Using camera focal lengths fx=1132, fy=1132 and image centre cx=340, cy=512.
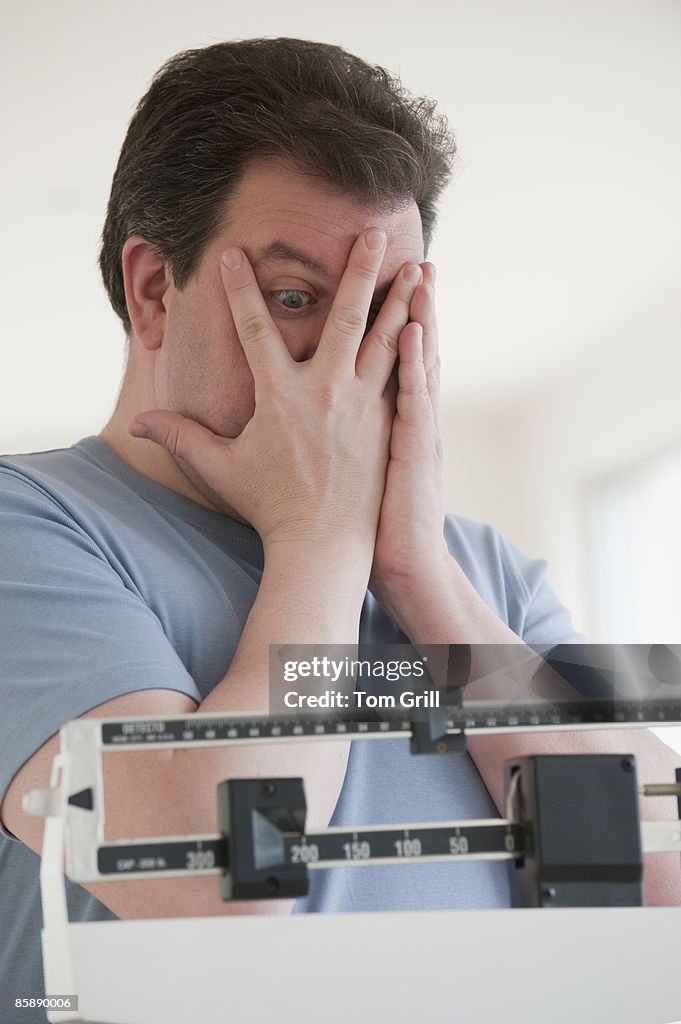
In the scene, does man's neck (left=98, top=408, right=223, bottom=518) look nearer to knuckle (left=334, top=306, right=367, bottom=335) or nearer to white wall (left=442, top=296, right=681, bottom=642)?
knuckle (left=334, top=306, right=367, bottom=335)

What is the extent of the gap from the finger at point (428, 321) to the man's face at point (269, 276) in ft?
0.10

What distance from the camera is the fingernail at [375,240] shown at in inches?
37.4

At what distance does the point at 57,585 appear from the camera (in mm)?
757

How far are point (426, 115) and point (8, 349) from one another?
10.6 ft

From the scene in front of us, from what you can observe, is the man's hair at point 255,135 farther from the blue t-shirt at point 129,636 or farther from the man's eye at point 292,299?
the blue t-shirt at point 129,636

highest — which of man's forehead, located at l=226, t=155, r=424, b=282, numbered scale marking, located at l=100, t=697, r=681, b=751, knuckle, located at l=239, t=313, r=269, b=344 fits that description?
man's forehead, located at l=226, t=155, r=424, b=282

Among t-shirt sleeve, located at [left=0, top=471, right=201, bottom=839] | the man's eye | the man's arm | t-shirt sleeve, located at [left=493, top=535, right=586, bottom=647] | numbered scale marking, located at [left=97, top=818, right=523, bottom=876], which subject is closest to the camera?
numbered scale marking, located at [left=97, top=818, right=523, bottom=876]

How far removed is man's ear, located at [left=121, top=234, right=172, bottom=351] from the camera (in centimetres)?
104

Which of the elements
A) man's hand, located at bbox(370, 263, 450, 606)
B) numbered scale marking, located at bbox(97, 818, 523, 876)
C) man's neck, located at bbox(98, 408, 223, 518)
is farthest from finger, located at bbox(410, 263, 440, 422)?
numbered scale marking, located at bbox(97, 818, 523, 876)

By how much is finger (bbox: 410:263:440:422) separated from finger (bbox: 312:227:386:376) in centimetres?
7

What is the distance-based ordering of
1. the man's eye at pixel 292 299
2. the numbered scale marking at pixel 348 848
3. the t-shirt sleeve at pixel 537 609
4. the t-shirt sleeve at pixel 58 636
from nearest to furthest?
the numbered scale marking at pixel 348 848
the t-shirt sleeve at pixel 58 636
the man's eye at pixel 292 299
the t-shirt sleeve at pixel 537 609

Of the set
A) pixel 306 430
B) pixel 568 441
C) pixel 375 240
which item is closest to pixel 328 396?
pixel 306 430

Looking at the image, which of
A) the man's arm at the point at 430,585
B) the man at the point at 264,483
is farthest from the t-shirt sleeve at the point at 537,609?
the man's arm at the point at 430,585

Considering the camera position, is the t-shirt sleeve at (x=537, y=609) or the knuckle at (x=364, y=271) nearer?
the knuckle at (x=364, y=271)
